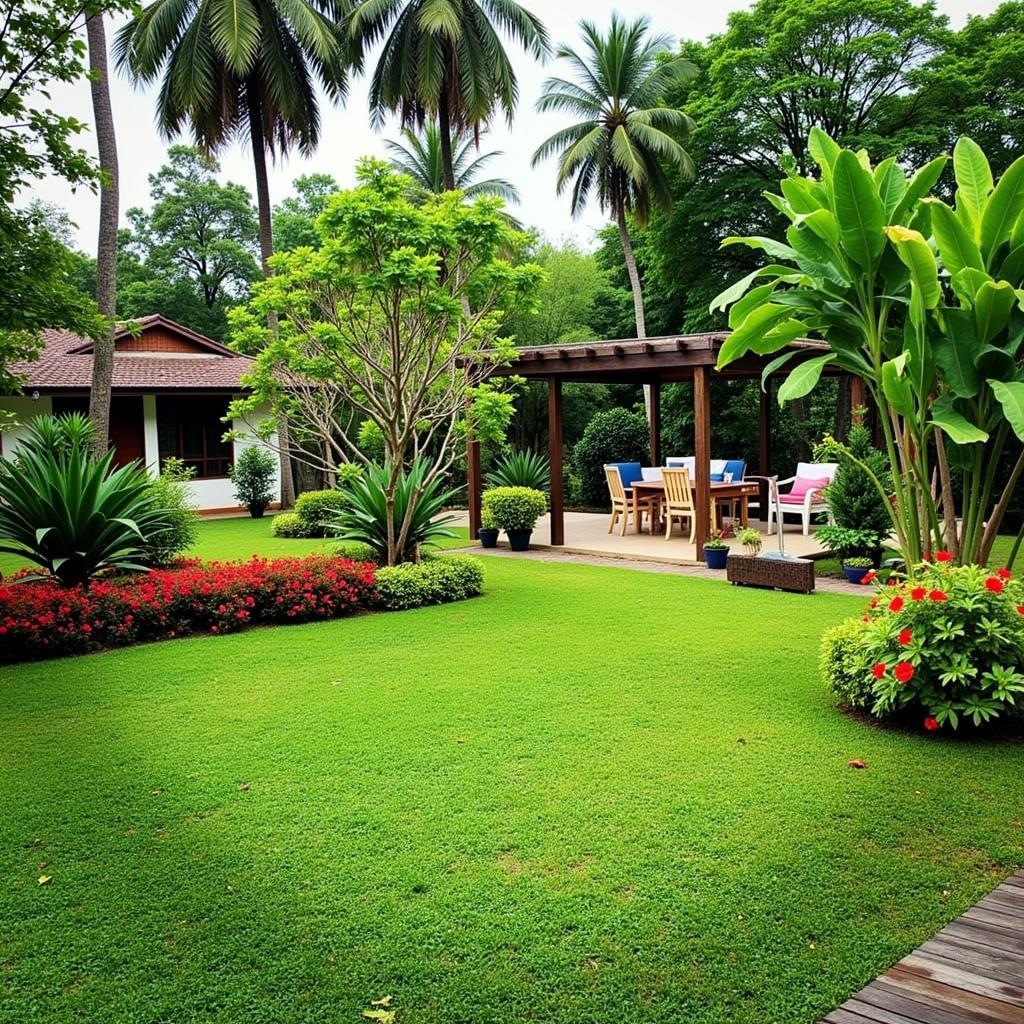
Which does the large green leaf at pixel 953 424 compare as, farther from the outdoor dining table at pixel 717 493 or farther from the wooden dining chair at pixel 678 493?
the wooden dining chair at pixel 678 493

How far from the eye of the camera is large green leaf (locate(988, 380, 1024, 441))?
13.7 ft

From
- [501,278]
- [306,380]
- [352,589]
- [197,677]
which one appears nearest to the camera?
[197,677]

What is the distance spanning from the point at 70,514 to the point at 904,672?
6.79 meters

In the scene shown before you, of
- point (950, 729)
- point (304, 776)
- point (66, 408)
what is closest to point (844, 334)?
point (950, 729)

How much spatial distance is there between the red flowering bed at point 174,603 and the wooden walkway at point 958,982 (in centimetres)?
644

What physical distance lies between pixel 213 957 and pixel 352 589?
19.8 ft

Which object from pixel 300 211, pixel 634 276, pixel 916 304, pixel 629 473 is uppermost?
pixel 300 211

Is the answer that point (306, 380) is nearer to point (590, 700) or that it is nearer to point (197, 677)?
point (197, 677)

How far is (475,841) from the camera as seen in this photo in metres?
3.65

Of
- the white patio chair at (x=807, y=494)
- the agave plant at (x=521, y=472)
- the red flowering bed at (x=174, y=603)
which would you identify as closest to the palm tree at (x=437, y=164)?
the agave plant at (x=521, y=472)

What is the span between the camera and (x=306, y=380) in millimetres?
→ 10828

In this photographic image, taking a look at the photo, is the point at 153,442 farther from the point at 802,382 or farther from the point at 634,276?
the point at 802,382

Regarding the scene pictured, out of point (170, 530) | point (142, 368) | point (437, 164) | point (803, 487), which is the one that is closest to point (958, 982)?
point (170, 530)

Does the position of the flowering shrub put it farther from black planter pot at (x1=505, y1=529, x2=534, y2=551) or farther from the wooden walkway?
black planter pot at (x1=505, y1=529, x2=534, y2=551)
